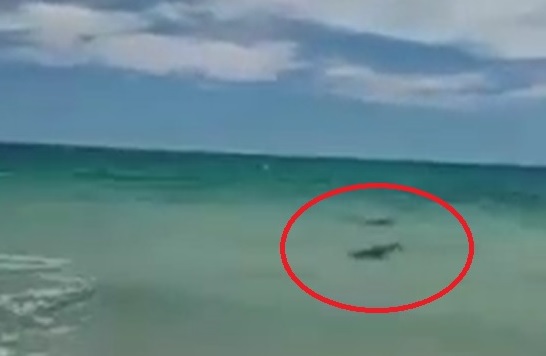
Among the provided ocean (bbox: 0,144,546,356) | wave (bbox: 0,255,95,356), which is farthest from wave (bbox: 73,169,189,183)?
wave (bbox: 0,255,95,356)

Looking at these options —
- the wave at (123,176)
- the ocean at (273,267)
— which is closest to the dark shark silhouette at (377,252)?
the ocean at (273,267)

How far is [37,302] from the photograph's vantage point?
3.19ft

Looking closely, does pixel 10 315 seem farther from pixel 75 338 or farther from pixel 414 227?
pixel 414 227

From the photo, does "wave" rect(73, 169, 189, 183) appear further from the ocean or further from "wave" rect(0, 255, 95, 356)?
"wave" rect(0, 255, 95, 356)

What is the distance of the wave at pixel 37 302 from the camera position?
0.97 meters

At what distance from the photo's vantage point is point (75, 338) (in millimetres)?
964

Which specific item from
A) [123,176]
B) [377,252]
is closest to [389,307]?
[377,252]

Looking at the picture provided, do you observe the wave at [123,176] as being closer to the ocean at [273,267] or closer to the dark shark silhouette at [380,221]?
the ocean at [273,267]

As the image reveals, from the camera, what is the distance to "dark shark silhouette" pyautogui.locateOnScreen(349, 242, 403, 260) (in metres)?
1.00

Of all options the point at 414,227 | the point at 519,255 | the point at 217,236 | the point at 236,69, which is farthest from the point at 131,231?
the point at 519,255

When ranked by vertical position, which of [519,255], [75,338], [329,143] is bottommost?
[75,338]

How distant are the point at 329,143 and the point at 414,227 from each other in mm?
134

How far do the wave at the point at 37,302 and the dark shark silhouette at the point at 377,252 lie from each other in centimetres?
30

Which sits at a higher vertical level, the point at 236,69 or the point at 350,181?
the point at 236,69
